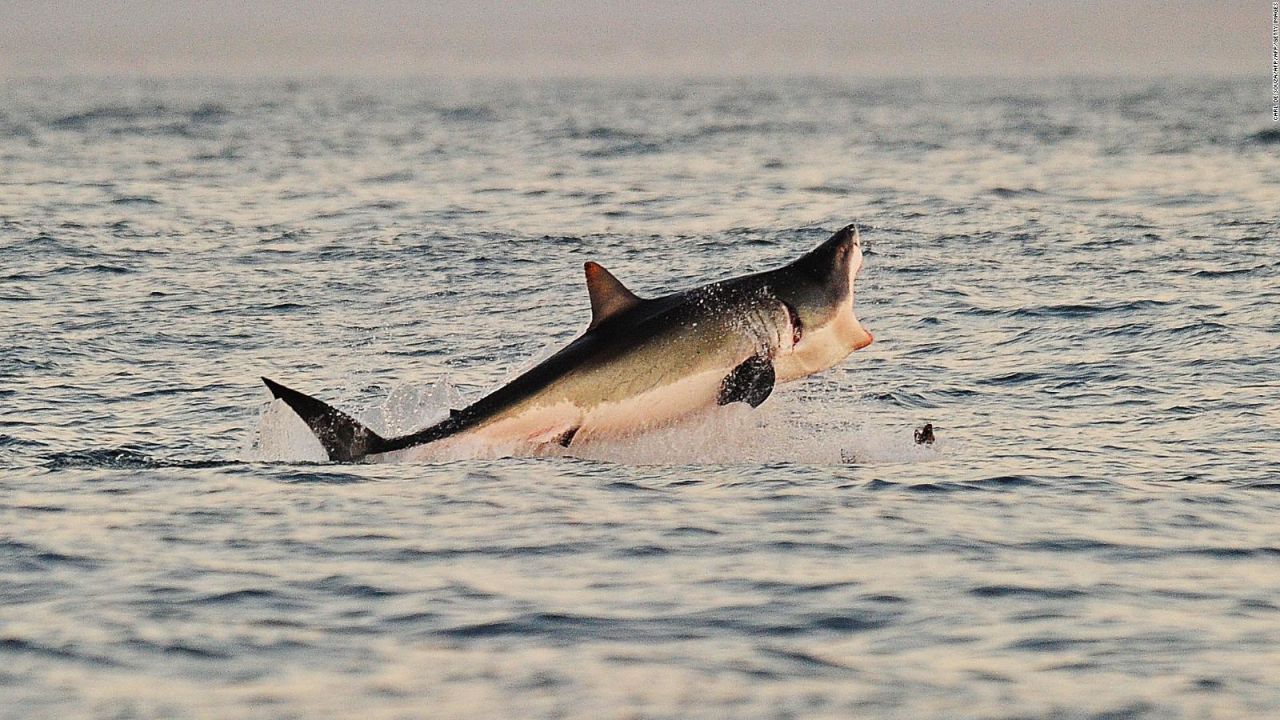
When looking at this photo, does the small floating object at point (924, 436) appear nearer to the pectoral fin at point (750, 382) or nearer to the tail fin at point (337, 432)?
the pectoral fin at point (750, 382)

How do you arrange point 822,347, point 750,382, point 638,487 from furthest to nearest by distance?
point 822,347, point 638,487, point 750,382

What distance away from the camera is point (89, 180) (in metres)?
44.6

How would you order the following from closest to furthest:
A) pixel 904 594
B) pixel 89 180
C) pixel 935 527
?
pixel 904 594
pixel 935 527
pixel 89 180

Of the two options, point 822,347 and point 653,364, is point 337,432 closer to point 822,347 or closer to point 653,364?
point 653,364

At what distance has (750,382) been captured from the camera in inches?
559

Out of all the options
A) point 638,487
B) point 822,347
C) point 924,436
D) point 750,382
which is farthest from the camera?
point 924,436

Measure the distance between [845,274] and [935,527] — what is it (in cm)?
264

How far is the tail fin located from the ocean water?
0.23 m

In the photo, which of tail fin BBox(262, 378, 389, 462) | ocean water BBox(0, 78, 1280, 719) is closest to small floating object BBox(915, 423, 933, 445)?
ocean water BBox(0, 78, 1280, 719)

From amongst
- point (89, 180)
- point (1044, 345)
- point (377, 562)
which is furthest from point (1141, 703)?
point (89, 180)

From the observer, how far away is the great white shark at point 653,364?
1423 centimetres

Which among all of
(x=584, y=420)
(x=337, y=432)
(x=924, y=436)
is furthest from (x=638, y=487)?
(x=924, y=436)

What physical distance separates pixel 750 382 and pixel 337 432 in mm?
3293

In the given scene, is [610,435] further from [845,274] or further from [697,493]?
[845,274]
